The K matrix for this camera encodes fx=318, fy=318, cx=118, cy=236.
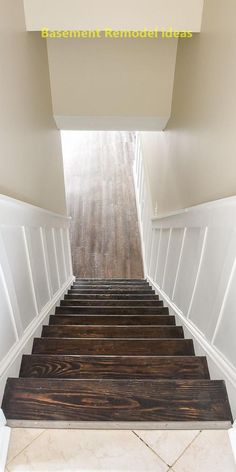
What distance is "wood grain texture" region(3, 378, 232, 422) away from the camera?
1164 millimetres

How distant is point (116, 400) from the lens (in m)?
1.21

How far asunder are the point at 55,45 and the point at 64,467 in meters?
3.02

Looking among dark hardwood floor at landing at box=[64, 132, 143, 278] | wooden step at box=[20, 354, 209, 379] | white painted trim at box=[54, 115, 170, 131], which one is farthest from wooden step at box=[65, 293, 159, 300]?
white painted trim at box=[54, 115, 170, 131]

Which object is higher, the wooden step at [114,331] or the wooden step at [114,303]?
the wooden step at [114,331]

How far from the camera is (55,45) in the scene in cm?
279

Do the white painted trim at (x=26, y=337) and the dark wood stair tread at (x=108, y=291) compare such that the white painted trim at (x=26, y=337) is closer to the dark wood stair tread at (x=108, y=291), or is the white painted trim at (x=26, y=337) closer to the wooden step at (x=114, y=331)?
the wooden step at (x=114, y=331)

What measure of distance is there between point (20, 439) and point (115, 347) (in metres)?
0.75

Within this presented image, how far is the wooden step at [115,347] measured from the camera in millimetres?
1760

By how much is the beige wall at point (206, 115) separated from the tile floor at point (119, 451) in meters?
1.02

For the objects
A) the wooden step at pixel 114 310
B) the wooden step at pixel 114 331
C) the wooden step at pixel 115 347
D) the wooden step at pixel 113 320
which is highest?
the wooden step at pixel 115 347

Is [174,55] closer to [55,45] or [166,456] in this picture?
[55,45]

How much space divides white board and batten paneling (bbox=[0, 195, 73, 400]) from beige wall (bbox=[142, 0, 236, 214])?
3.47 ft

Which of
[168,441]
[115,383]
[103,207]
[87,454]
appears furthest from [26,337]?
[103,207]

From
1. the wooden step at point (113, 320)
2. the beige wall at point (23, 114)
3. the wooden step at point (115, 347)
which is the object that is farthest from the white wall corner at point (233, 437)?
the beige wall at point (23, 114)
